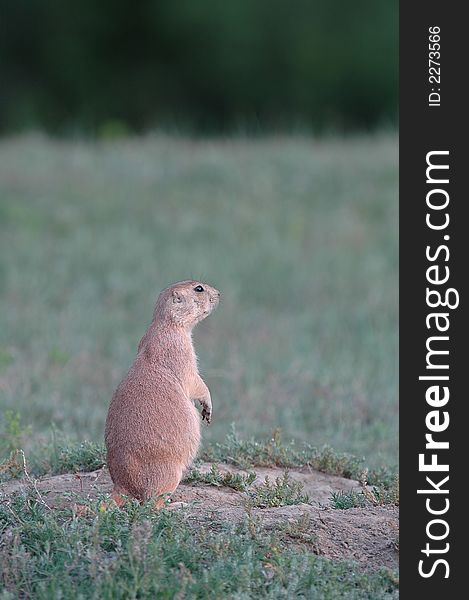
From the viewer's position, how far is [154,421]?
646 centimetres

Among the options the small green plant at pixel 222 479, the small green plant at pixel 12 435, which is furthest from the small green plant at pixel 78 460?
the small green plant at pixel 12 435

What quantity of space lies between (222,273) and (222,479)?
870cm

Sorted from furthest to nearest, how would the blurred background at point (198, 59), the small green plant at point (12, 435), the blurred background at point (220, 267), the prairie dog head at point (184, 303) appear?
the blurred background at point (198, 59), the blurred background at point (220, 267), the small green plant at point (12, 435), the prairie dog head at point (184, 303)

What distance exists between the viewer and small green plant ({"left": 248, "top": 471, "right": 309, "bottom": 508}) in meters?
6.68

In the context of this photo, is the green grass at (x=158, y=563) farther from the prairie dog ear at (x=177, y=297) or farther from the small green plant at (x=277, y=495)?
the prairie dog ear at (x=177, y=297)

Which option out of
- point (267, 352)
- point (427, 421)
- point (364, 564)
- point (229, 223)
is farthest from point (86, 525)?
point (229, 223)

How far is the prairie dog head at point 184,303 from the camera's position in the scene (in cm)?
704

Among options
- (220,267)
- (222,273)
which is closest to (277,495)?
(222,273)

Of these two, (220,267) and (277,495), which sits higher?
(220,267)

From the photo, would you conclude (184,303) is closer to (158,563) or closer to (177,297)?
(177,297)

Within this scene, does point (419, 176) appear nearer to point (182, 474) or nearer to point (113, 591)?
point (182, 474)

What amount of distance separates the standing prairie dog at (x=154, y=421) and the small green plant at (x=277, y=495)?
0.44 metres

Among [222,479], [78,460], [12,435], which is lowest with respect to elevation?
[222,479]

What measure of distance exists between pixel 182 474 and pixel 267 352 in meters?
6.17
